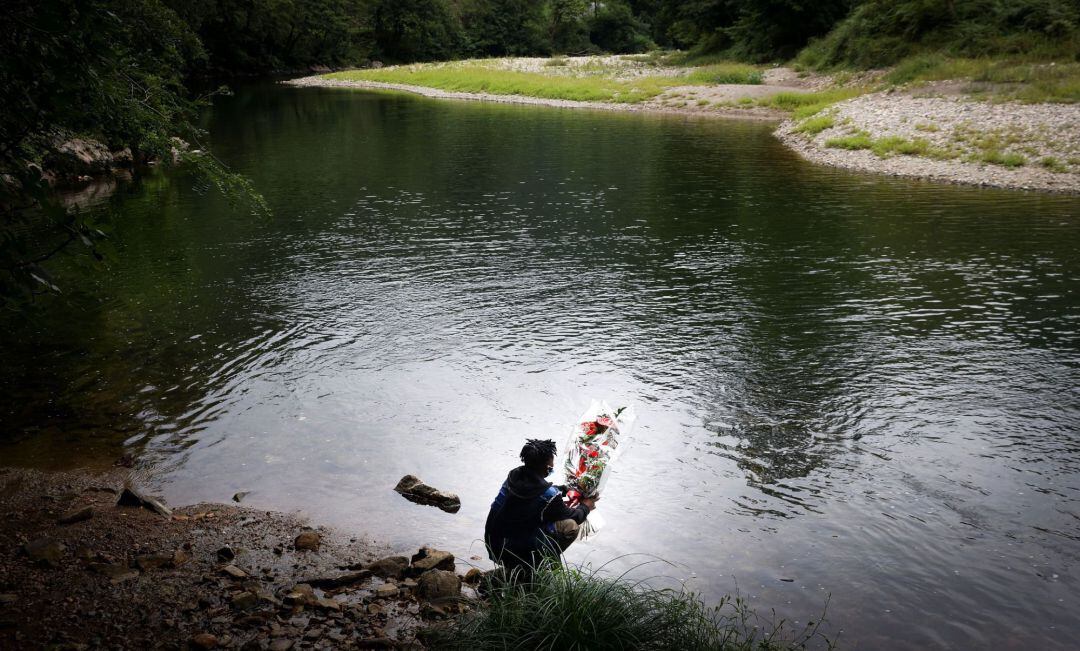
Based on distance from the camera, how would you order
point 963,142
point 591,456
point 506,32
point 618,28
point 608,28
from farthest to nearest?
point 608,28 < point 618,28 < point 506,32 < point 963,142 < point 591,456

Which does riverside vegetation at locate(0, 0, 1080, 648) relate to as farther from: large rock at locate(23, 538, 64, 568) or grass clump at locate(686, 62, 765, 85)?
large rock at locate(23, 538, 64, 568)

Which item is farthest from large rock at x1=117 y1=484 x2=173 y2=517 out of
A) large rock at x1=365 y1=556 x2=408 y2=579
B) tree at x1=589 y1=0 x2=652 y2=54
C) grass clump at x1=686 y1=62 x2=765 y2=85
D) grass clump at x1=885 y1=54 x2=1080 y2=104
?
tree at x1=589 y1=0 x2=652 y2=54

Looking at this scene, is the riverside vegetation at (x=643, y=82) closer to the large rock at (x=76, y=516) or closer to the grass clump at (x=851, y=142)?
the grass clump at (x=851, y=142)

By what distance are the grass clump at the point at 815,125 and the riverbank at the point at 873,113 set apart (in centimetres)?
7

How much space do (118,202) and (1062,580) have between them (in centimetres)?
1000

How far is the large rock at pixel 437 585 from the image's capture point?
21.3 ft

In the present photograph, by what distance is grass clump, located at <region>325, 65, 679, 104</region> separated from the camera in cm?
5775

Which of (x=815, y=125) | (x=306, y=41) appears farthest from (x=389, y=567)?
Answer: (x=306, y=41)

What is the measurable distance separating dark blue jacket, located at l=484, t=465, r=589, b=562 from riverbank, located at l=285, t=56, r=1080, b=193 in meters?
25.2

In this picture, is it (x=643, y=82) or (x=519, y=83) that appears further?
(x=519, y=83)

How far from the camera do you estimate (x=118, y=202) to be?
823 cm

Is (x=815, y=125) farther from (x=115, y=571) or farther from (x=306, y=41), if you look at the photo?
(x=306, y=41)

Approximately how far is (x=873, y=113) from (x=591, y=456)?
32904mm

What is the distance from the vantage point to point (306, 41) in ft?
350
